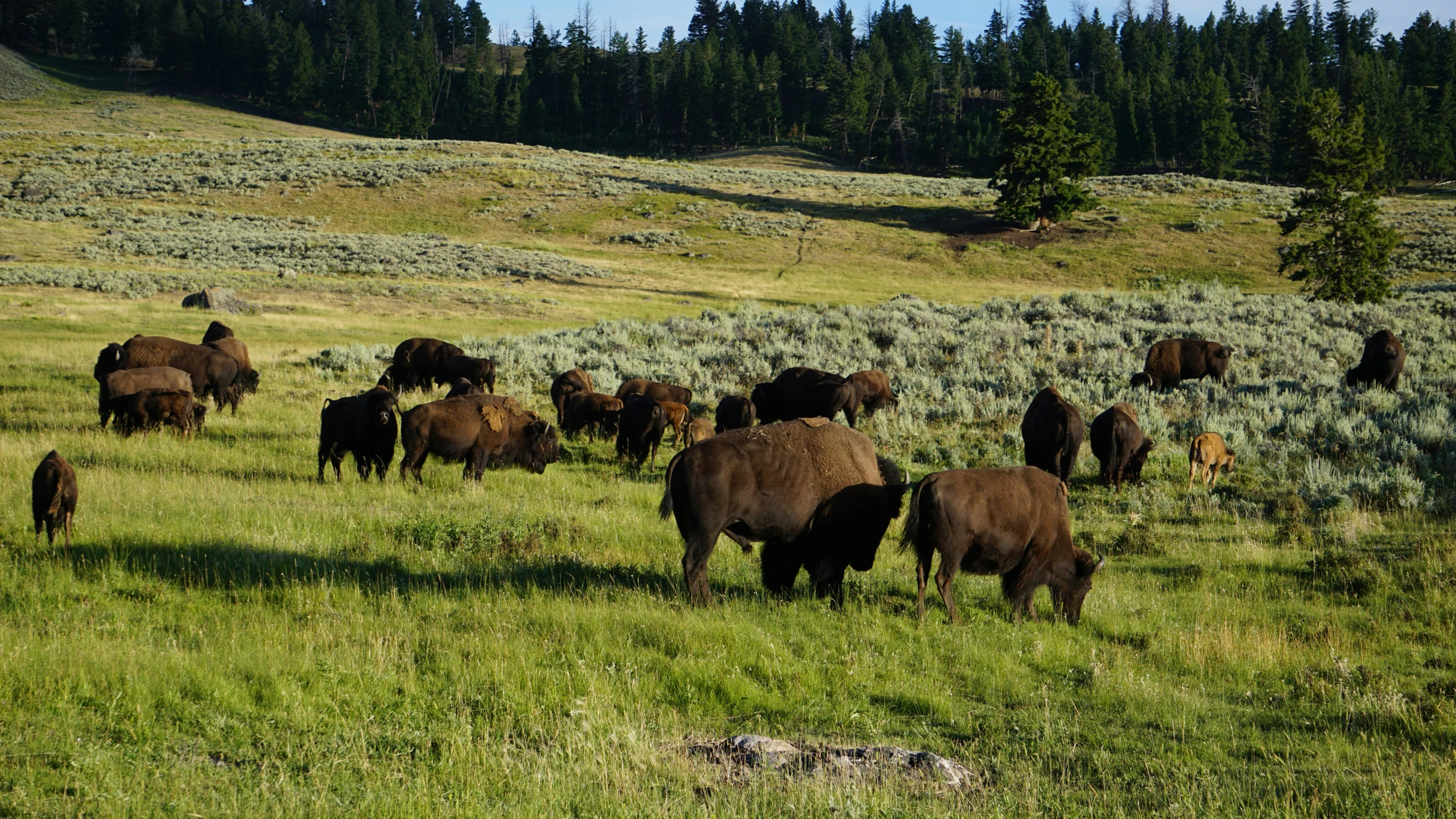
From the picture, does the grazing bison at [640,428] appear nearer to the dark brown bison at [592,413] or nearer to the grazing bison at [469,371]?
the dark brown bison at [592,413]

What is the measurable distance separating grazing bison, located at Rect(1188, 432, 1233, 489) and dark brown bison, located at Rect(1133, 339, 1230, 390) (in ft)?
22.6

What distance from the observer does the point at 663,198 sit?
76.2 meters

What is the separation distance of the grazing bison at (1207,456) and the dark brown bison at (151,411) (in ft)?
50.9

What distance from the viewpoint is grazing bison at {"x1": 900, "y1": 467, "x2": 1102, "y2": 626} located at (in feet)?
27.9

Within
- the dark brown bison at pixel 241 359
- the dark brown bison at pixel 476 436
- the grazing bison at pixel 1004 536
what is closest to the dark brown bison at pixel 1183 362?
the dark brown bison at pixel 476 436

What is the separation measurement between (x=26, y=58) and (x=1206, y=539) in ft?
541

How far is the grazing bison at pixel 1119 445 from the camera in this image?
14695 mm

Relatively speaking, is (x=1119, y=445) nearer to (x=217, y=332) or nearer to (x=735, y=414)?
(x=735, y=414)

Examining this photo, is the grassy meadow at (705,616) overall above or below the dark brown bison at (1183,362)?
below

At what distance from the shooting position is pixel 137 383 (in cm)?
1691

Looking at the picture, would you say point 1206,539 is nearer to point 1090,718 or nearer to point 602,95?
point 1090,718

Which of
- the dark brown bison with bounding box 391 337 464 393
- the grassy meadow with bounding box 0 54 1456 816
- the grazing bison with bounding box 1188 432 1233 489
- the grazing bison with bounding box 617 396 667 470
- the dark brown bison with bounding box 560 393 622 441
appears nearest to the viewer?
the grassy meadow with bounding box 0 54 1456 816

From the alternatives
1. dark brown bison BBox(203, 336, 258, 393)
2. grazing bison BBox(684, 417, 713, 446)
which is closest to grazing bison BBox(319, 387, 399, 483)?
grazing bison BBox(684, 417, 713, 446)

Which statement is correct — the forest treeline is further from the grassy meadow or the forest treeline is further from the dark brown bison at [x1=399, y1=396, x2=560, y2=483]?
the dark brown bison at [x1=399, y1=396, x2=560, y2=483]
